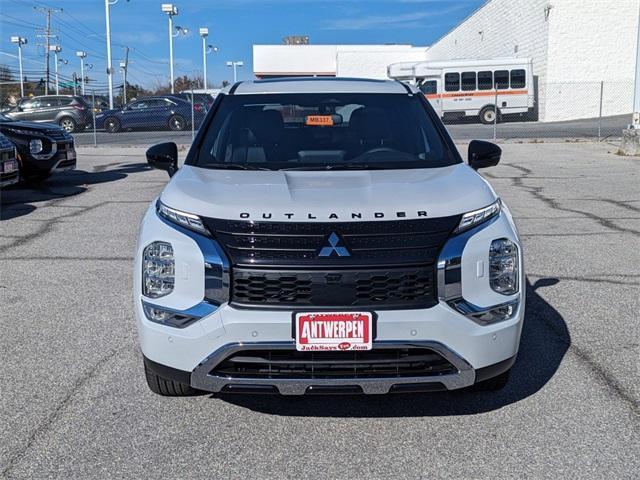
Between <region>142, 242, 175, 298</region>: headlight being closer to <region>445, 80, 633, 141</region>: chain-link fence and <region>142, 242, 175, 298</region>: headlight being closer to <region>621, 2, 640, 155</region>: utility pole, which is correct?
<region>621, 2, 640, 155</region>: utility pole

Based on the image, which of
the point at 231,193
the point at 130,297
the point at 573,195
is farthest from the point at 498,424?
the point at 573,195

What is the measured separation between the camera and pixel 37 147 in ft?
41.8

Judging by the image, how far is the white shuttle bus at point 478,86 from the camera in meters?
33.6

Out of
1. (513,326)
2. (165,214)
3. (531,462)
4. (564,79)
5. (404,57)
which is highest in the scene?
(404,57)

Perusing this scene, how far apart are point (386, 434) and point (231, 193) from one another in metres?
1.39

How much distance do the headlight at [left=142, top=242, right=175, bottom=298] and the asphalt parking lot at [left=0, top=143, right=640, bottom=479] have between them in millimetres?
698

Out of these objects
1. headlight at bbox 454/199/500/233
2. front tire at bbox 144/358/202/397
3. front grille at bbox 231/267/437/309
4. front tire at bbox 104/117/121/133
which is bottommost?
front tire at bbox 144/358/202/397

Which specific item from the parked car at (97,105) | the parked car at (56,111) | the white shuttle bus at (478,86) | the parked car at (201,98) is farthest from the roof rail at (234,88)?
the white shuttle bus at (478,86)

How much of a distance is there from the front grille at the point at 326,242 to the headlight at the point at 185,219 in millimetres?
87

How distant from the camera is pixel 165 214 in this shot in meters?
3.69

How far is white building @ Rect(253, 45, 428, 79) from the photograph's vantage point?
2436 inches

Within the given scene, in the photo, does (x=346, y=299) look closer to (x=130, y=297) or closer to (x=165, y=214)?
(x=165, y=214)

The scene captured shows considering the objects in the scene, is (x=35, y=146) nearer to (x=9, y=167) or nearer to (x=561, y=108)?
(x=9, y=167)

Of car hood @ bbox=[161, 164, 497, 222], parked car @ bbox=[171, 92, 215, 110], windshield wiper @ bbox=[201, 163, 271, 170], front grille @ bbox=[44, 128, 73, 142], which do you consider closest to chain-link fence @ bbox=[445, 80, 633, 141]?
parked car @ bbox=[171, 92, 215, 110]
